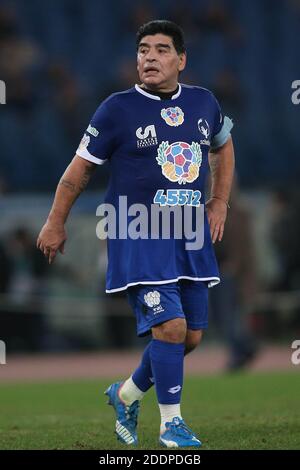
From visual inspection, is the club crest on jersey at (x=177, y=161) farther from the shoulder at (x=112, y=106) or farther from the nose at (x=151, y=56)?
the nose at (x=151, y=56)

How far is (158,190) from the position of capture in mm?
6281

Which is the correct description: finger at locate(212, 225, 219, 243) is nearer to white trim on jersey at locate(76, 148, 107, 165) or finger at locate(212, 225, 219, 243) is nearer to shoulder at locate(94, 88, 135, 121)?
white trim on jersey at locate(76, 148, 107, 165)

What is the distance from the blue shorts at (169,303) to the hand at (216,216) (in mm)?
347

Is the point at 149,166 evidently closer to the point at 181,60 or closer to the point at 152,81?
the point at 152,81

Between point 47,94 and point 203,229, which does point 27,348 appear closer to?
point 47,94

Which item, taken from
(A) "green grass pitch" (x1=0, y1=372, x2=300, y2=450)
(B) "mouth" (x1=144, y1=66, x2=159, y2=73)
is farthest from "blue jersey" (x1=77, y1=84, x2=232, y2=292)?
(A) "green grass pitch" (x1=0, y1=372, x2=300, y2=450)

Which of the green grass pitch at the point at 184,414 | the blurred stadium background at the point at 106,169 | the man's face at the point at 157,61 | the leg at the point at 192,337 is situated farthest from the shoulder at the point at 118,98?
the blurred stadium background at the point at 106,169

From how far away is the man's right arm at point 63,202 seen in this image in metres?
6.31

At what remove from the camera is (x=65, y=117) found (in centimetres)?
1930

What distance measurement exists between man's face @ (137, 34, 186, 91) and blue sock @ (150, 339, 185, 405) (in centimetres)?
143

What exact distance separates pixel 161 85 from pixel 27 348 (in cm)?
988

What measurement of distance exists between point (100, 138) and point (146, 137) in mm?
253

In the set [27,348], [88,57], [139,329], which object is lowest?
[27,348]
